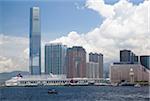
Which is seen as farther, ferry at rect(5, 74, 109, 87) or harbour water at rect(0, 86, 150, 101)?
ferry at rect(5, 74, 109, 87)

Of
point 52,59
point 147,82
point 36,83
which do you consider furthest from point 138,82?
point 52,59

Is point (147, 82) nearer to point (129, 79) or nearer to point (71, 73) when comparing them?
point (129, 79)

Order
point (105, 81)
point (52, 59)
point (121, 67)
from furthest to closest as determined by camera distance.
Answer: point (52, 59), point (105, 81), point (121, 67)

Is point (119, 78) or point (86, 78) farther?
point (86, 78)

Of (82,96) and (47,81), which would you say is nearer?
(82,96)

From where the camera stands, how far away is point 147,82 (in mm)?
133750

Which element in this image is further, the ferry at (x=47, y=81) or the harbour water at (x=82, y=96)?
the ferry at (x=47, y=81)

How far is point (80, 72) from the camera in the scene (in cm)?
15900

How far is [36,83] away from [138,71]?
35602 millimetres

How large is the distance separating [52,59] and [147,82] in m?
55.9

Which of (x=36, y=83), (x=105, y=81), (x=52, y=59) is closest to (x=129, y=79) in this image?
(x=105, y=81)

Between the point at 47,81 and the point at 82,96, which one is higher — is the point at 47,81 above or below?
below

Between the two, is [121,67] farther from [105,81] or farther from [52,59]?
[52,59]

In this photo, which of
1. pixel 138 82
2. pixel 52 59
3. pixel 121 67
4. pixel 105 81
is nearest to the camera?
pixel 138 82
